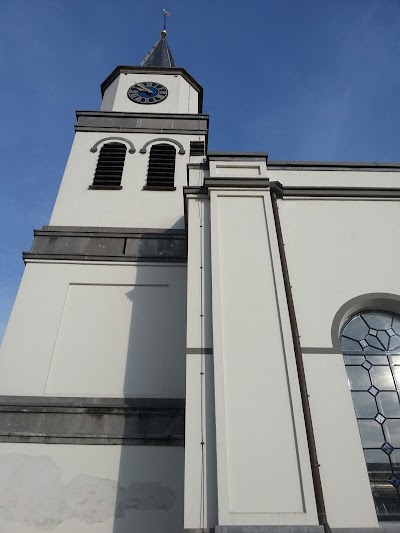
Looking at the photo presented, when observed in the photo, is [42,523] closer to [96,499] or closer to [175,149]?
[96,499]

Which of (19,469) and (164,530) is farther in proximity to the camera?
(19,469)

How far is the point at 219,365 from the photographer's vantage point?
5.99m

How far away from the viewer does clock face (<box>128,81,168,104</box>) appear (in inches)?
663

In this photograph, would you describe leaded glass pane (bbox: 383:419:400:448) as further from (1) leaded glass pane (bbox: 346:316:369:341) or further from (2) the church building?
(1) leaded glass pane (bbox: 346:316:369:341)

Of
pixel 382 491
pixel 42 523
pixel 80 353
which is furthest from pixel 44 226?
pixel 382 491

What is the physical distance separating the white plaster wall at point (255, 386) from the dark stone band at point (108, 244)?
2460mm

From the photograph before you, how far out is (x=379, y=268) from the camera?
25.0 feet

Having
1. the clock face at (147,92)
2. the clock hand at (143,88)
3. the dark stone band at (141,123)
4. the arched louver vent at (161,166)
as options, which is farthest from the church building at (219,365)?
the clock hand at (143,88)

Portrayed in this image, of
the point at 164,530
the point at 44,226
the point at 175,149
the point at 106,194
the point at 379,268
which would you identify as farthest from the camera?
the point at 175,149

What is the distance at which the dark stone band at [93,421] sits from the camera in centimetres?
715

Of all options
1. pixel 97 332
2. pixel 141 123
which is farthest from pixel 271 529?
pixel 141 123

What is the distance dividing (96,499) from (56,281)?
445 centimetres

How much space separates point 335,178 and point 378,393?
459 cm

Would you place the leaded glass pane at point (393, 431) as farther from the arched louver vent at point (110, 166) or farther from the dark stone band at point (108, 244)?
the arched louver vent at point (110, 166)
